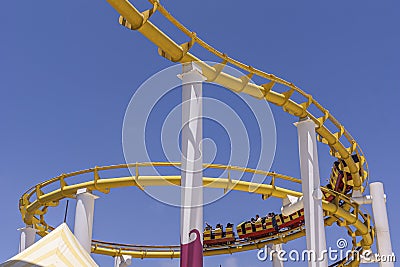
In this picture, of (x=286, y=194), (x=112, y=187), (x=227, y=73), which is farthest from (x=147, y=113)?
(x=286, y=194)

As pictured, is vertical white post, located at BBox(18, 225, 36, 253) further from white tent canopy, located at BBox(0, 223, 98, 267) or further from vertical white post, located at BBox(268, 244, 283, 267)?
white tent canopy, located at BBox(0, 223, 98, 267)

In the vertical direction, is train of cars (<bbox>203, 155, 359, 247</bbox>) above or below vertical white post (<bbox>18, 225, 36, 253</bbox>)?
above

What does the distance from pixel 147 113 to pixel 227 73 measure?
2056 mm

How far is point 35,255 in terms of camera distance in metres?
5.53

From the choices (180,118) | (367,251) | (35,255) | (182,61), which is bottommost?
(35,255)

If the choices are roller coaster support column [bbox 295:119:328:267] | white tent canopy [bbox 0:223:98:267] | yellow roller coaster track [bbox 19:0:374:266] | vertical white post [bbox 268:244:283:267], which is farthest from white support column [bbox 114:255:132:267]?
white tent canopy [bbox 0:223:98:267]

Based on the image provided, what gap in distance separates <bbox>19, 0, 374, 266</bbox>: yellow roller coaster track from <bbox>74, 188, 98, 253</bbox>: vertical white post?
0.24 meters

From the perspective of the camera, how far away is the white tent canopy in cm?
546

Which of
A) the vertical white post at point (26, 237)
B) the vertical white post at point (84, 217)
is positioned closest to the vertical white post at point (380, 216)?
the vertical white post at point (84, 217)

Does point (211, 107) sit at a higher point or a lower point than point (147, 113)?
higher

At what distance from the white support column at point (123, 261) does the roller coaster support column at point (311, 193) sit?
6.84 meters

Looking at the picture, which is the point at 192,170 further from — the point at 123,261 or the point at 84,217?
the point at 123,261

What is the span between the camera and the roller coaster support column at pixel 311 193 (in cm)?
933

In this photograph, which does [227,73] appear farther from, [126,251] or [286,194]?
[126,251]
